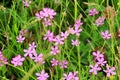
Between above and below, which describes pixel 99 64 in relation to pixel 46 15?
below

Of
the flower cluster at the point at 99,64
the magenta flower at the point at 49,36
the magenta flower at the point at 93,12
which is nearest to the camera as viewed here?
the flower cluster at the point at 99,64

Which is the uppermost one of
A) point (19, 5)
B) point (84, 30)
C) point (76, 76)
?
point (19, 5)

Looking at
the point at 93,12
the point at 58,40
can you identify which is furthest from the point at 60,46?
the point at 93,12

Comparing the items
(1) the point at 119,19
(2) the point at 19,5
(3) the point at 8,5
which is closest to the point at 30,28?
(2) the point at 19,5

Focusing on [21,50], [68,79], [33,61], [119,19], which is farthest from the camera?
[119,19]

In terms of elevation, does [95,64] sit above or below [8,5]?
below

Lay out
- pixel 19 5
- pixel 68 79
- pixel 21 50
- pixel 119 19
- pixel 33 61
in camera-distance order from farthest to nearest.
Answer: pixel 19 5
pixel 119 19
pixel 21 50
pixel 33 61
pixel 68 79

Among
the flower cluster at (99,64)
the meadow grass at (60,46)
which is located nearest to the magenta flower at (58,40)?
the meadow grass at (60,46)

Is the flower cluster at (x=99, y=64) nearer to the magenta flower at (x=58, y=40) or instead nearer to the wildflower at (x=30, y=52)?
the magenta flower at (x=58, y=40)

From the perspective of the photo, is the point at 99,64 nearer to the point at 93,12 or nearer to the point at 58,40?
the point at 58,40

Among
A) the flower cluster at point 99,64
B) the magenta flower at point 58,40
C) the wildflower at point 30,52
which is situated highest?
the magenta flower at point 58,40

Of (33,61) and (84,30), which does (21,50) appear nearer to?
(33,61)
